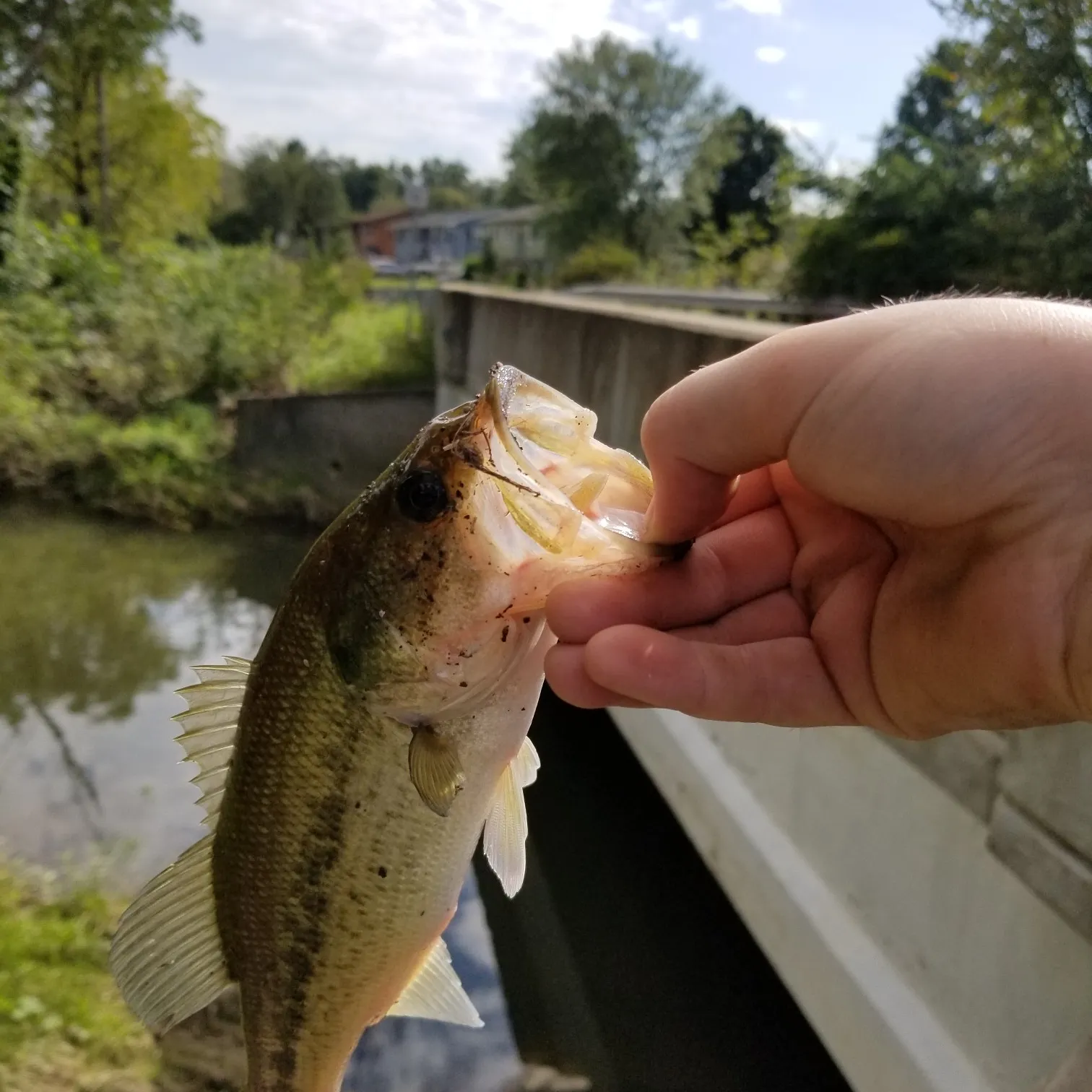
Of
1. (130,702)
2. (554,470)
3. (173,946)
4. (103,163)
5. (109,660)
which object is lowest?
(109,660)

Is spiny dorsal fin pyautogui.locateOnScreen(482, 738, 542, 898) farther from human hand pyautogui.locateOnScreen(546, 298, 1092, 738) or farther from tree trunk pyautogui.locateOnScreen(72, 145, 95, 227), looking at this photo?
tree trunk pyautogui.locateOnScreen(72, 145, 95, 227)

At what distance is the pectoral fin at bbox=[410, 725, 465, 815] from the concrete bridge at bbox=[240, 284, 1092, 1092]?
4.73ft

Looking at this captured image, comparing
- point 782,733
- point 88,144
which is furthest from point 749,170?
point 782,733

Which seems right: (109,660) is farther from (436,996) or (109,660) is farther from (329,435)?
(436,996)

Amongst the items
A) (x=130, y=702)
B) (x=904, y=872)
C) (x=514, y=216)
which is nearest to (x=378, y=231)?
(x=514, y=216)

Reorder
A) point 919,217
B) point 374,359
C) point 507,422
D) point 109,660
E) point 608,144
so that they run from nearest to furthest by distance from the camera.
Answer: point 507,422, point 109,660, point 919,217, point 374,359, point 608,144

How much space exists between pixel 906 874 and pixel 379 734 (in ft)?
7.40

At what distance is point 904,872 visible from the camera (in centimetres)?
320

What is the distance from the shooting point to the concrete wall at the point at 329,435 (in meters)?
13.7


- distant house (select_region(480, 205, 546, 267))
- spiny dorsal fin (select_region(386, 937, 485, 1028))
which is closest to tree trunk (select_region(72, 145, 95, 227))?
spiny dorsal fin (select_region(386, 937, 485, 1028))

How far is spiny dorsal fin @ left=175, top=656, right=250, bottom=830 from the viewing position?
75.4 inches

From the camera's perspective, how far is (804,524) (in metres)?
2.06

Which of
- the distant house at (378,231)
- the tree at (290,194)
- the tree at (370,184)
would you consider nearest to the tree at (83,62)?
the tree at (290,194)

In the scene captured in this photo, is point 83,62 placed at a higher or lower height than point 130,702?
higher
